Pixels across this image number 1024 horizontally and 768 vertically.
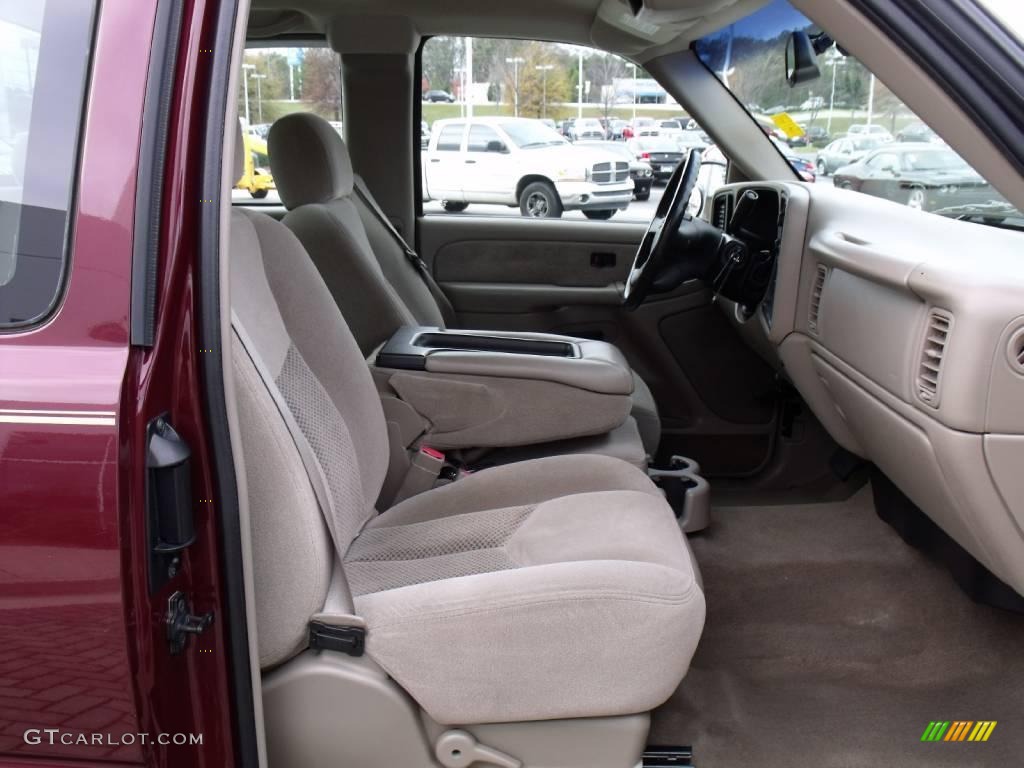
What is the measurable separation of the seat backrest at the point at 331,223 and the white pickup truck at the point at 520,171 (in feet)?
2.89

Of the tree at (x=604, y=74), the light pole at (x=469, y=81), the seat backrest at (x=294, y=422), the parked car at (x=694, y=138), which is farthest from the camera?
the light pole at (x=469, y=81)

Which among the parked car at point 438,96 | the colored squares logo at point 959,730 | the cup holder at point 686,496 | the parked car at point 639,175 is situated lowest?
the colored squares logo at point 959,730

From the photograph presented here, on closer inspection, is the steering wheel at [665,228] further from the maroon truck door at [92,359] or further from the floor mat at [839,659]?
the maroon truck door at [92,359]

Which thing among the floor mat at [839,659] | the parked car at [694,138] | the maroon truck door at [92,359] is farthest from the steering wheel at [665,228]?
the maroon truck door at [92,359]

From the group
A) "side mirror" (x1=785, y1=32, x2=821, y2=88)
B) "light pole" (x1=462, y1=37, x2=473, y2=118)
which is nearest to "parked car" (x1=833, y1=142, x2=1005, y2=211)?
"side mirror" (x1=785, y1=32, x2=821, y2=88)

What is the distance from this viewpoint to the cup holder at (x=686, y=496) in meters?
2.55

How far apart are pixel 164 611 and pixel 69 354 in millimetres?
293

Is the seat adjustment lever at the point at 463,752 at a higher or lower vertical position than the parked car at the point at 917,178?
lower

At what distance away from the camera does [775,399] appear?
3.07 metres

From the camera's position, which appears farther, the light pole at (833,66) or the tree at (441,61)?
the tree at (441,61)

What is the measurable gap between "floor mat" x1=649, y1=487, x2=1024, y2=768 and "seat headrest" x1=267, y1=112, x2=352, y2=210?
144cm

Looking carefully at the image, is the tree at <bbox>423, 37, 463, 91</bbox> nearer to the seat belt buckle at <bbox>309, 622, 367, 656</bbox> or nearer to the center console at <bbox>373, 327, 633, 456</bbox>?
the center console at <bbox>373, 327, 633, 456</bbox>

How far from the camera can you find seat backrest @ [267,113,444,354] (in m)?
2.60

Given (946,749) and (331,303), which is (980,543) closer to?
(946,749)
